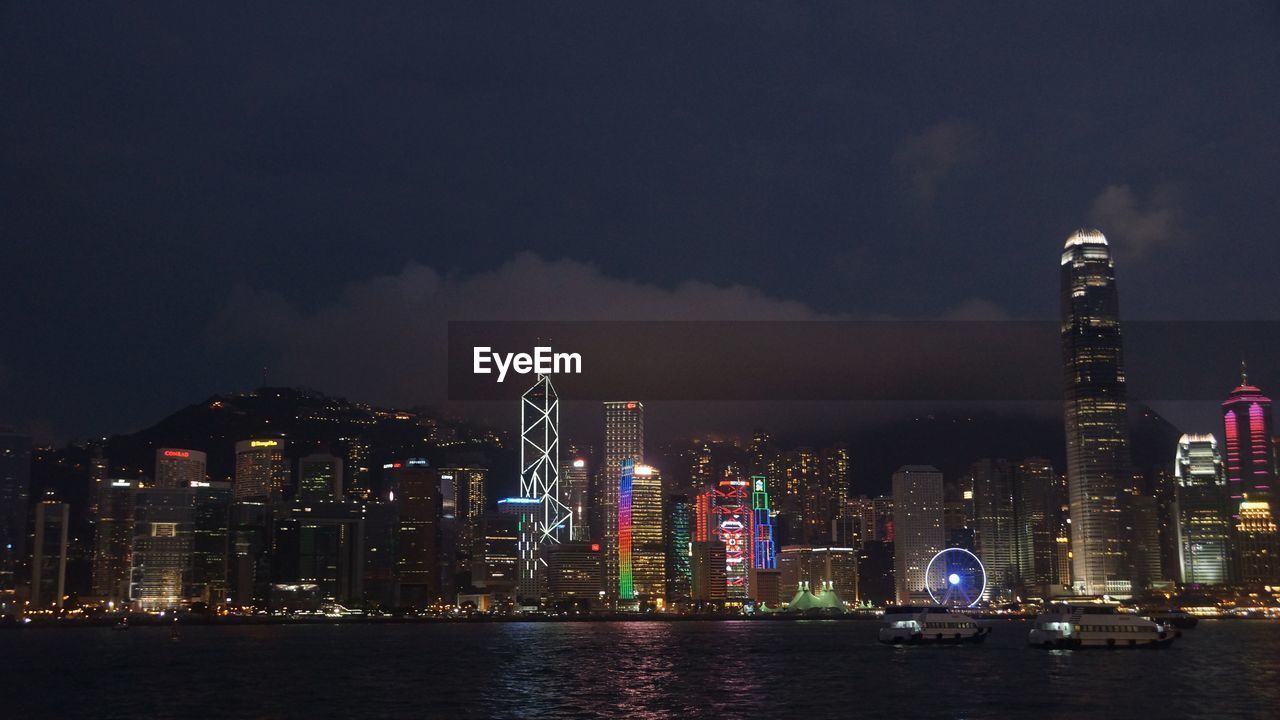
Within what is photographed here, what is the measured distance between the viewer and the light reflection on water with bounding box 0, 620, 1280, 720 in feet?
184

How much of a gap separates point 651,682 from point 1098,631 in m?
41.7

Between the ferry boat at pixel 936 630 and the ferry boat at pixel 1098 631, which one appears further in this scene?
the ferry boat at pixel 936 630

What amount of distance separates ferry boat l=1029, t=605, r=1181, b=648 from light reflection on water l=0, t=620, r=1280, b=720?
2173 mm

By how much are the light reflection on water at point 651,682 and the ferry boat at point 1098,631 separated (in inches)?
85.6

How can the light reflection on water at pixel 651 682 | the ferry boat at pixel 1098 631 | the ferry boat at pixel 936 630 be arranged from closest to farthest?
the light reflection on water at pixel 651 682 → the ferry boat at pixel 1098 631 → the ferry boat at pixel 936 630

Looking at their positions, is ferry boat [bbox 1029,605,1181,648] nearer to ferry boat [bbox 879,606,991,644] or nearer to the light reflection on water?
the light reflection on water

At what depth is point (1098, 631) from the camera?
316 ft

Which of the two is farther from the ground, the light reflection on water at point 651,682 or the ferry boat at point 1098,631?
the ferry boat at point 1098,631

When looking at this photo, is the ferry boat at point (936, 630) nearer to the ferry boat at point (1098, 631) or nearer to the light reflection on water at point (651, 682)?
the light reflection on water at point (651, 682)

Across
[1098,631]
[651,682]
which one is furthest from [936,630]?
[651,682]

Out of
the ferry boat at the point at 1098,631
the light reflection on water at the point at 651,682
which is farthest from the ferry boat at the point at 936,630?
the ferry boat at the point at 1098,631

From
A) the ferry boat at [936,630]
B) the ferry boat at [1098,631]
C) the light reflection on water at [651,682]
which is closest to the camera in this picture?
the light reflection on water at [651,682]

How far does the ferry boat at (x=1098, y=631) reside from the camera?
9612 centimetres

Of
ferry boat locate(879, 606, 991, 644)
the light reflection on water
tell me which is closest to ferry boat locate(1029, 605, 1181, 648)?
the light reflection on water
